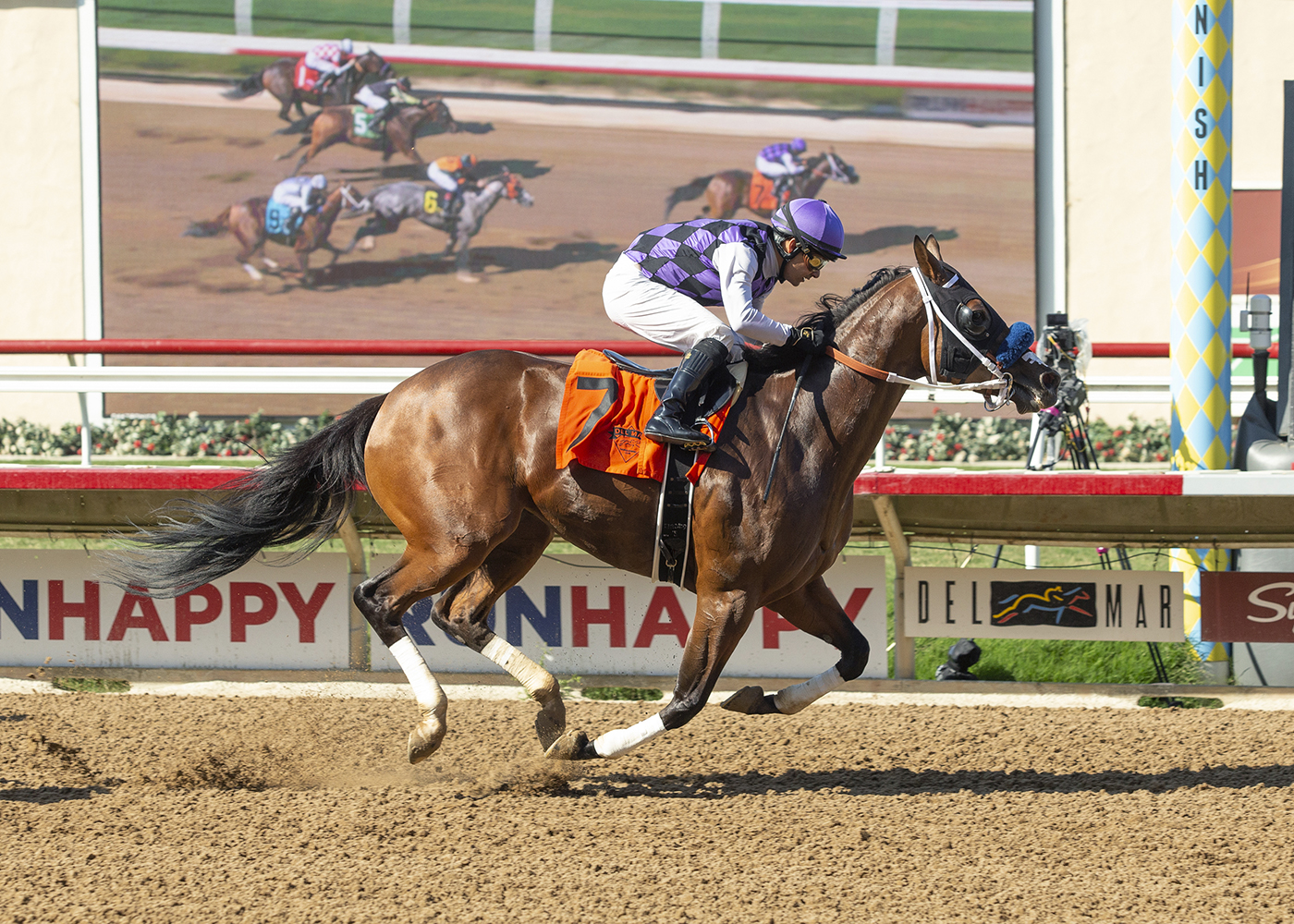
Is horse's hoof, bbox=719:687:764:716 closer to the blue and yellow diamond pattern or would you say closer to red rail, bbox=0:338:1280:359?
red rail, bbox=0:338:1280:359

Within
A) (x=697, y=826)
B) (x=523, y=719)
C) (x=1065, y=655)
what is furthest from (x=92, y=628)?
(x=1065, y=655)

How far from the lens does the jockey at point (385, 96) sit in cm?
1465

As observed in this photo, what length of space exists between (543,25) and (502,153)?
1.68m

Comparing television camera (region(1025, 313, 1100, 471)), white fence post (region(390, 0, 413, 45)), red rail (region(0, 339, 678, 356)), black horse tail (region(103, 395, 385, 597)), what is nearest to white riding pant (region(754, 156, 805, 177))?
white fence post (region(390, 0, 413, 45))

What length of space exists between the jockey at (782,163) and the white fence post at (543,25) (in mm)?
2985

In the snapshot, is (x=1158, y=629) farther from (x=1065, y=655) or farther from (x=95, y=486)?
(x=95, y=486)

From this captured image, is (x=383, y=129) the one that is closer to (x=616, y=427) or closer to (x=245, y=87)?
(x=245, y=87)

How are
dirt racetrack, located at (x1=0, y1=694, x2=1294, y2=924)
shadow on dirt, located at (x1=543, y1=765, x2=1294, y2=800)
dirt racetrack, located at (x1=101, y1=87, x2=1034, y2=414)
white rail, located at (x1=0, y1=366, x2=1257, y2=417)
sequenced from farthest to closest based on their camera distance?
1. dirt racetrack, located at (x1=101, y1=87, x2=1034, y2=414)
2. white rail, located at (x1=0, y1=366, x2=1257, y2=417)
3. shadow on dirt, located at (x1=543, y1=765, x2=1294, y2=800)
4. dirt racetrack, located at (x1=0, y1=694, x2=1294, y2=924)

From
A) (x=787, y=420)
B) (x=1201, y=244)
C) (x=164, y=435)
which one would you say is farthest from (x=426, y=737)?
(x=164, y=435)

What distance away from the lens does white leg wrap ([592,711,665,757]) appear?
4.05m

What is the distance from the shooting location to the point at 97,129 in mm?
14445

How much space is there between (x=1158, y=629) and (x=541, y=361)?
3288mm

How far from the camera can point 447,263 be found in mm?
14633

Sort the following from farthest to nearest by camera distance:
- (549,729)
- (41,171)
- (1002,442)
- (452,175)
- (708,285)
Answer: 1. (452,175)
2. (41,171)
3. (1002,442)
4. (549,729)
5. (708,285)
